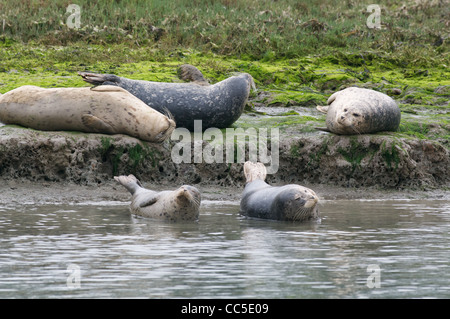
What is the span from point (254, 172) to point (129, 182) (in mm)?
1422

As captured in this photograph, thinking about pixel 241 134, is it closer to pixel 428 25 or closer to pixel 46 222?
pixel 46 222

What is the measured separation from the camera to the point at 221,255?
21.1 feet

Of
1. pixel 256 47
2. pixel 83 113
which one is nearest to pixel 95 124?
pixel 83 113

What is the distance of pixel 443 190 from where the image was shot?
35.8ft

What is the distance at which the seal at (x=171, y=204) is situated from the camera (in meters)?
8.34

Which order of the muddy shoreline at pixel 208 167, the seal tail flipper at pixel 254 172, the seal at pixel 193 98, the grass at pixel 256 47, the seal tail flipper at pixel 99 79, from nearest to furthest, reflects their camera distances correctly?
the seal tail flipper at pixel 254 172
the muddy shoreline at pixel 208 167
the seal tail flipper at pixel 99 79
the seal at pixel 193 98
the grass at pixel 256 47

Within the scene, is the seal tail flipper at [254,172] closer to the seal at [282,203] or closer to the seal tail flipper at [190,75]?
the seal at [282,203]

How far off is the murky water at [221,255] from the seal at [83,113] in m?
1.80

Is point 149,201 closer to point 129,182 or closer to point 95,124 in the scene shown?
point 129,182

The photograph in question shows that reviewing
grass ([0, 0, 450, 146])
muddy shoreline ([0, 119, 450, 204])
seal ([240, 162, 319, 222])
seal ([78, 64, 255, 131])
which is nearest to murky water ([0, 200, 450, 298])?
seal ([240, 162, 319, 222])

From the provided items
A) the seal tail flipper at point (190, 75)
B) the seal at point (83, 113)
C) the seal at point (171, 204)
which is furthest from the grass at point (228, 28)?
the seal at point (171, 204)

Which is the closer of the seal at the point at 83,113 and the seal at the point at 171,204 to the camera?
the seal at the point at 171,204

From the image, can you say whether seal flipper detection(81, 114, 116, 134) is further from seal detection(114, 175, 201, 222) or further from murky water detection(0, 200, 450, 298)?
seal detection(114, 175, 201, 222)

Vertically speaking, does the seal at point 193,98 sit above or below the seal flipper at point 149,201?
above
